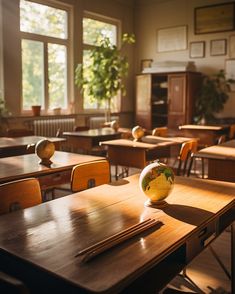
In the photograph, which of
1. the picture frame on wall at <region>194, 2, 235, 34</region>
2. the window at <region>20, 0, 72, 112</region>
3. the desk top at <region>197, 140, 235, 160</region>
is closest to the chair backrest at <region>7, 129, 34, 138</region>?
the window at <region>20, 0, 72, 112</region>

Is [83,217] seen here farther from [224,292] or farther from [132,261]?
[224,292]

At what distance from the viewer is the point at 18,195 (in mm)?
1920

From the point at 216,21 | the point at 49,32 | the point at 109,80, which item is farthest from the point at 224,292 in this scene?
the point at 216,21

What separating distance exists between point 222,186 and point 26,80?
5.59 meters

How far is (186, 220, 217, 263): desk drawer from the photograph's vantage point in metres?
1.57

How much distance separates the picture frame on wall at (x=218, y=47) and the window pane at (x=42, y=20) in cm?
307

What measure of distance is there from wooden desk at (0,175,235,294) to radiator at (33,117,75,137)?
5.17m

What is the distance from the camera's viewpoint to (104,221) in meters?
1.58

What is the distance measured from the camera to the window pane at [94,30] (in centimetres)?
826

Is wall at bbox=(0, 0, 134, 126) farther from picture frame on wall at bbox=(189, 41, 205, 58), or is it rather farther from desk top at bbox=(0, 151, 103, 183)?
desk top at bbox=(0, 151, 103, 183)

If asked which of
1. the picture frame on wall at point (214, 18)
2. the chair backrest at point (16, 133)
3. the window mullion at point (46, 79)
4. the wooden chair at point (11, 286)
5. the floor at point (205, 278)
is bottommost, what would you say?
the floor at point (205, 278)

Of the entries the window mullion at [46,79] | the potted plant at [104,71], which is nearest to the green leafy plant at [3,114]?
the window mullion at [46,79]

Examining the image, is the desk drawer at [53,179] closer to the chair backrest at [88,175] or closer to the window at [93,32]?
the chair backrest at [88,175]

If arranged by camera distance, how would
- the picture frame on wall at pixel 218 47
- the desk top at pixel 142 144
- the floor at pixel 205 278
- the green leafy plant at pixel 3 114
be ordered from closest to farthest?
the floor at pixel 205 278 → the desk top at pixel 142 144 → the green leafy plant at pixel 3 114 → the picture frame on wall at pixel 218 47
